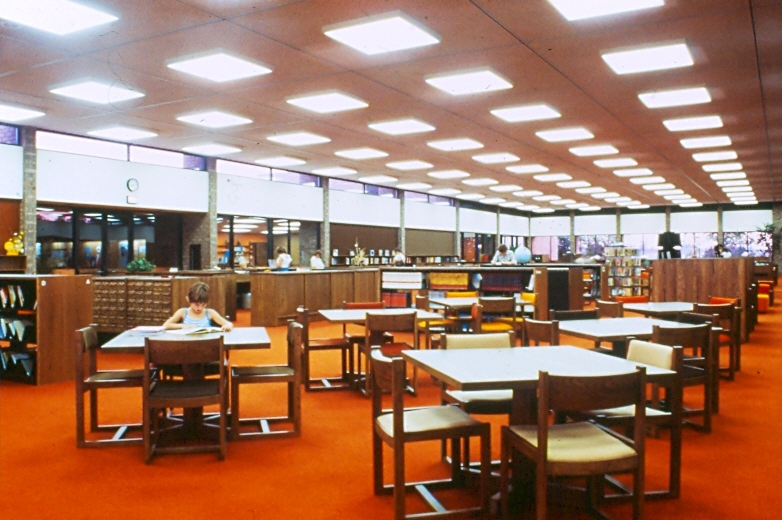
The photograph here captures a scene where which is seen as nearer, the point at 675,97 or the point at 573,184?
the point at 675,97

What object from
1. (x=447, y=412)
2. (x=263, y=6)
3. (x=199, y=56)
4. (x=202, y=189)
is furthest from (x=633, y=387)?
(x=202, y=189)

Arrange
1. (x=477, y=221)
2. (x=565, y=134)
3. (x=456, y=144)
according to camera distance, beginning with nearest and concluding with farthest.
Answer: (x=565, y=134), (x=456, y=144), (x=477, y=221)

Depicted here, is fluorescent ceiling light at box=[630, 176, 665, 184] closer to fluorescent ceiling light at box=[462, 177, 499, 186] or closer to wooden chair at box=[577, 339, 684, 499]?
fluorescent ceiling light at box=[462, 177, 499, 186]

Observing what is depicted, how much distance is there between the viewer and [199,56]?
6.73 metres

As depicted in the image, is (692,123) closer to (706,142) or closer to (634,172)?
(706,142)

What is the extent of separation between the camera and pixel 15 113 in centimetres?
969

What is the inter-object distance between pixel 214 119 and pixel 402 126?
3.17 meters

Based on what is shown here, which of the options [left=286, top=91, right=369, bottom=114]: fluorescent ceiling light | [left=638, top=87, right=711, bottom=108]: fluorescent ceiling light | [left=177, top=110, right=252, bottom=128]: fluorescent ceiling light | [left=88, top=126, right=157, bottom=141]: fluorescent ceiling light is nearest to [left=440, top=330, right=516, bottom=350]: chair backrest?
[left=286, top=91, right=369, bottom=114]: fluorescent ceiling light

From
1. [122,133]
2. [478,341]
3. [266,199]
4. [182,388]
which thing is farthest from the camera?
[266,199]

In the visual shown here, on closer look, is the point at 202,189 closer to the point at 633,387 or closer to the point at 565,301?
the point at 565,301

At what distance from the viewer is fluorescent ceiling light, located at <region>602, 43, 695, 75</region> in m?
6.47

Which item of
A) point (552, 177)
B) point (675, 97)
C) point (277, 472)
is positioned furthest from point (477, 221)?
point (277, 472)

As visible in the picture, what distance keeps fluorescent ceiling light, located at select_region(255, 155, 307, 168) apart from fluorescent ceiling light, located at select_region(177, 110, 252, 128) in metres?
3.29

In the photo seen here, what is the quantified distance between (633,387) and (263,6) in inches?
177
